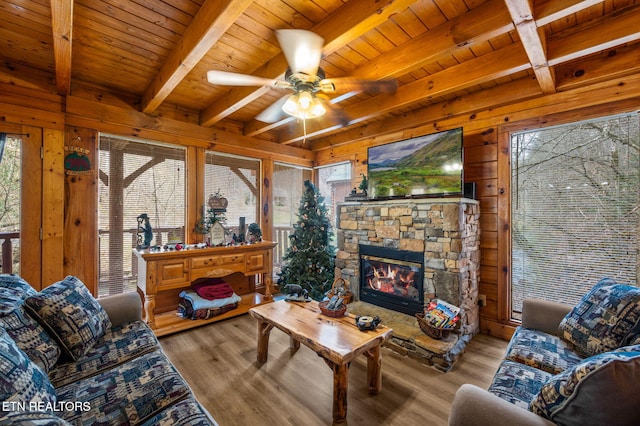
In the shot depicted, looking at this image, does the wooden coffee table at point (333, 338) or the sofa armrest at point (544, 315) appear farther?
the sofa armrest at point (544, 315)

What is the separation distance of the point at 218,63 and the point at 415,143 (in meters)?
2.30

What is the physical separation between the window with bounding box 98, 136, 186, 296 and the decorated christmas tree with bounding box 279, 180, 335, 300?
5.46 ft

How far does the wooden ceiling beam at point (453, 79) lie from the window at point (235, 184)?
189 centimetres

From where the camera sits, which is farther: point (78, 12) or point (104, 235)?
point (104, 235)

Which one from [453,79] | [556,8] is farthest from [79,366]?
[453,79]

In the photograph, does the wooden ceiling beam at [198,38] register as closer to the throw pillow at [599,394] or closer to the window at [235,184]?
the window at [235,184]

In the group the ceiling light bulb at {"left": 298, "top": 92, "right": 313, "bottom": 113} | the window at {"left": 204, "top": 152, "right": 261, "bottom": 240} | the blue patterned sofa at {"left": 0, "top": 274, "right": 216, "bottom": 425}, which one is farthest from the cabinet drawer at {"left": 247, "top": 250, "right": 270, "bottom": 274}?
the ceiling light bulb at {"left": 298, "top": 92, "right": 313, "bottom": 113}

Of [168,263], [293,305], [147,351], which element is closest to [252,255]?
[168,263]

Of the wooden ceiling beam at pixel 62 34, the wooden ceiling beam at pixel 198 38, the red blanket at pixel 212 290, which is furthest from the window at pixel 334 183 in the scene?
the wooden ceiling beam at pixel 62 34

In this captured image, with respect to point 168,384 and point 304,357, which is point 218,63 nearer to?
point 168,384

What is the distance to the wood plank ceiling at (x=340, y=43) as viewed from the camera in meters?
1.79

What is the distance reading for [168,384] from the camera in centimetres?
143

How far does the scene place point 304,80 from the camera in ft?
6.25

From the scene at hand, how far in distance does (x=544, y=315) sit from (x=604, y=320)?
494 mm
